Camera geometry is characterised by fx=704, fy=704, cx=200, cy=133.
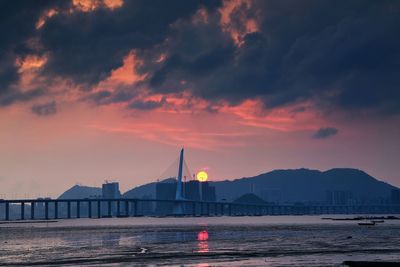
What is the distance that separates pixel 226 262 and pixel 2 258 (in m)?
26.9

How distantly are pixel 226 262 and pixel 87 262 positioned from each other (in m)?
13.4

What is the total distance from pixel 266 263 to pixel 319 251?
48.8 feet

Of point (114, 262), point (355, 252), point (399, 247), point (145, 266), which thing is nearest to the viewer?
point (145, 266)

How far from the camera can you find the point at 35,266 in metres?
64.1

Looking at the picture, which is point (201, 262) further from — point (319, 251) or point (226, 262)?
point (319, 251)

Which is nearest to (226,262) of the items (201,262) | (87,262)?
(201,262)

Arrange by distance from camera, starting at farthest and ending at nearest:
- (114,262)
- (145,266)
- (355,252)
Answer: (355,252), (114,262), (145,266)

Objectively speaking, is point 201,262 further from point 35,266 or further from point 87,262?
point 35,266

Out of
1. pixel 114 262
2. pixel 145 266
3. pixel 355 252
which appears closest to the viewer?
pixel 145 266

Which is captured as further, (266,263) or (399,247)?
(399,247)

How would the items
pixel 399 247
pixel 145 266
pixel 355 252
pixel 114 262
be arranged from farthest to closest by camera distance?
pixel 399 247, pixel 355 252, pixel 114 262, pixel 145 266

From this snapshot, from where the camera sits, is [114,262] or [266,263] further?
[114,262]

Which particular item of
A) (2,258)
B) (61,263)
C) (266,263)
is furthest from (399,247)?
(2,258)

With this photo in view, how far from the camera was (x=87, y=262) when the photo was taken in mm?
66312
